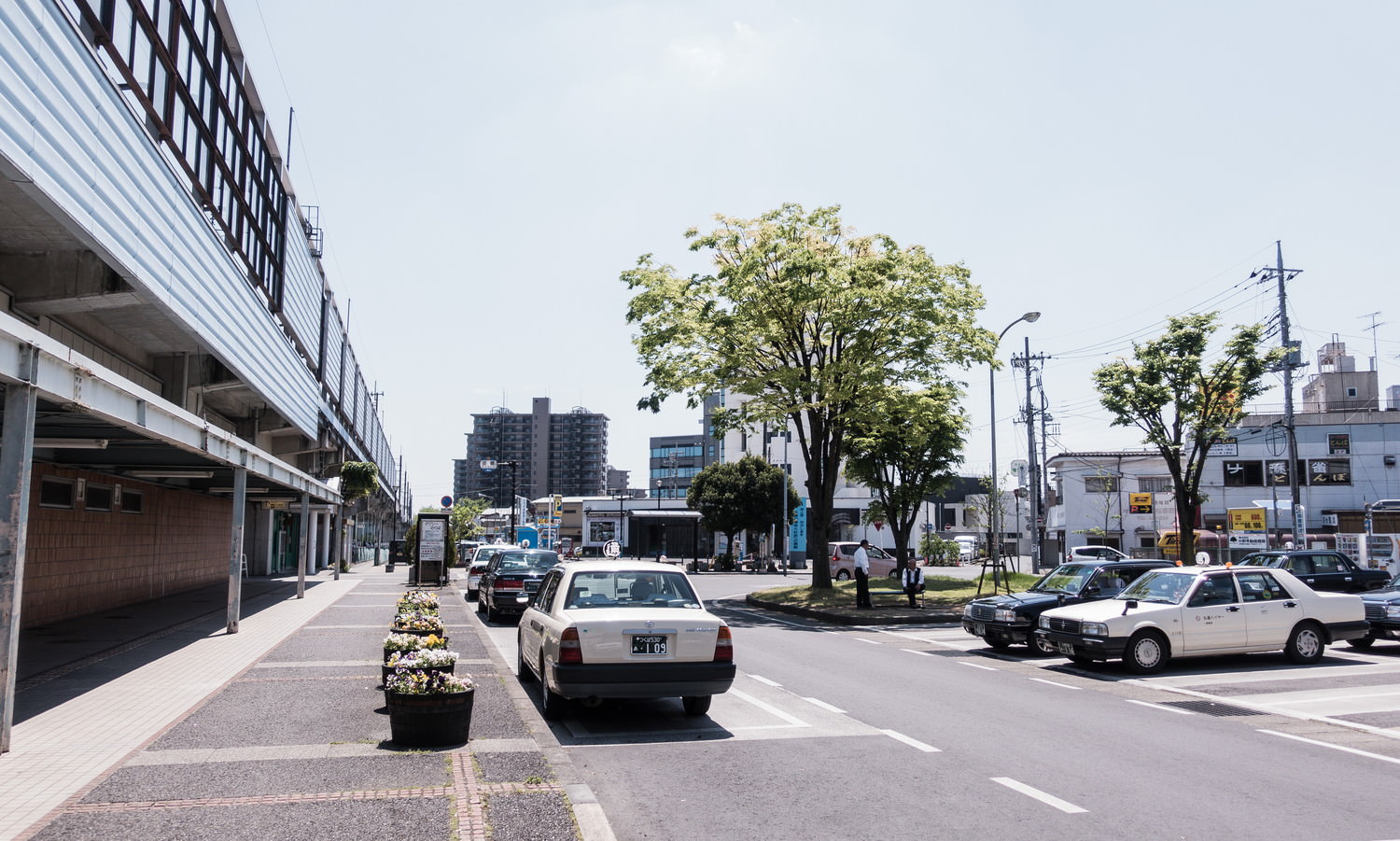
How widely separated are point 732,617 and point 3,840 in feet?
61.7

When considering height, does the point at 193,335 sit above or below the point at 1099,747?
above

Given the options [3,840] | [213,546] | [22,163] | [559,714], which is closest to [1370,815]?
[559,714]

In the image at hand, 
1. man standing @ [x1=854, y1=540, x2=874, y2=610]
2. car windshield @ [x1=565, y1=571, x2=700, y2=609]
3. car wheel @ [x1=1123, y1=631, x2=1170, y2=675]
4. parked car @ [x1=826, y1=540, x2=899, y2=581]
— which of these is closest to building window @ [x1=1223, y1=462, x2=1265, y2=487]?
parked car @ [x1=826, y1=540, x2=899, y2=581]

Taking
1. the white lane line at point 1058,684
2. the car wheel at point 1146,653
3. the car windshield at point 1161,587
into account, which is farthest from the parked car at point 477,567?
the car wheel at point 1146,653

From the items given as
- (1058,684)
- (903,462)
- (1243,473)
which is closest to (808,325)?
(903,462)

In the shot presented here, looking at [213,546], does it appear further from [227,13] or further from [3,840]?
[3,840]

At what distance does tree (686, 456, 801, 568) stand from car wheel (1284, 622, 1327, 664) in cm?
4437

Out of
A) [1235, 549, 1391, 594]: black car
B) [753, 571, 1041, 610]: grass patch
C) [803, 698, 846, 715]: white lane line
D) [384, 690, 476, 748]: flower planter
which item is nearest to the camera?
[384, 690, 476, 748]: flower planter

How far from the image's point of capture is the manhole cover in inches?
404

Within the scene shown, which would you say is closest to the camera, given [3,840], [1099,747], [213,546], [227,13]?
[3,840]

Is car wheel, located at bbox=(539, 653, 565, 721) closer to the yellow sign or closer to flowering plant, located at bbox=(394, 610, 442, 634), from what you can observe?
flowering plant, located at bbox=(394, 610, 442, 634)

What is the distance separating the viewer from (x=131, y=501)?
2200 cm

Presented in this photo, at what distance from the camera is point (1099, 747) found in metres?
8.27

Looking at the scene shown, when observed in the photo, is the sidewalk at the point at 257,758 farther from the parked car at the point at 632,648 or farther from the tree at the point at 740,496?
the tree at the point at 740,496
